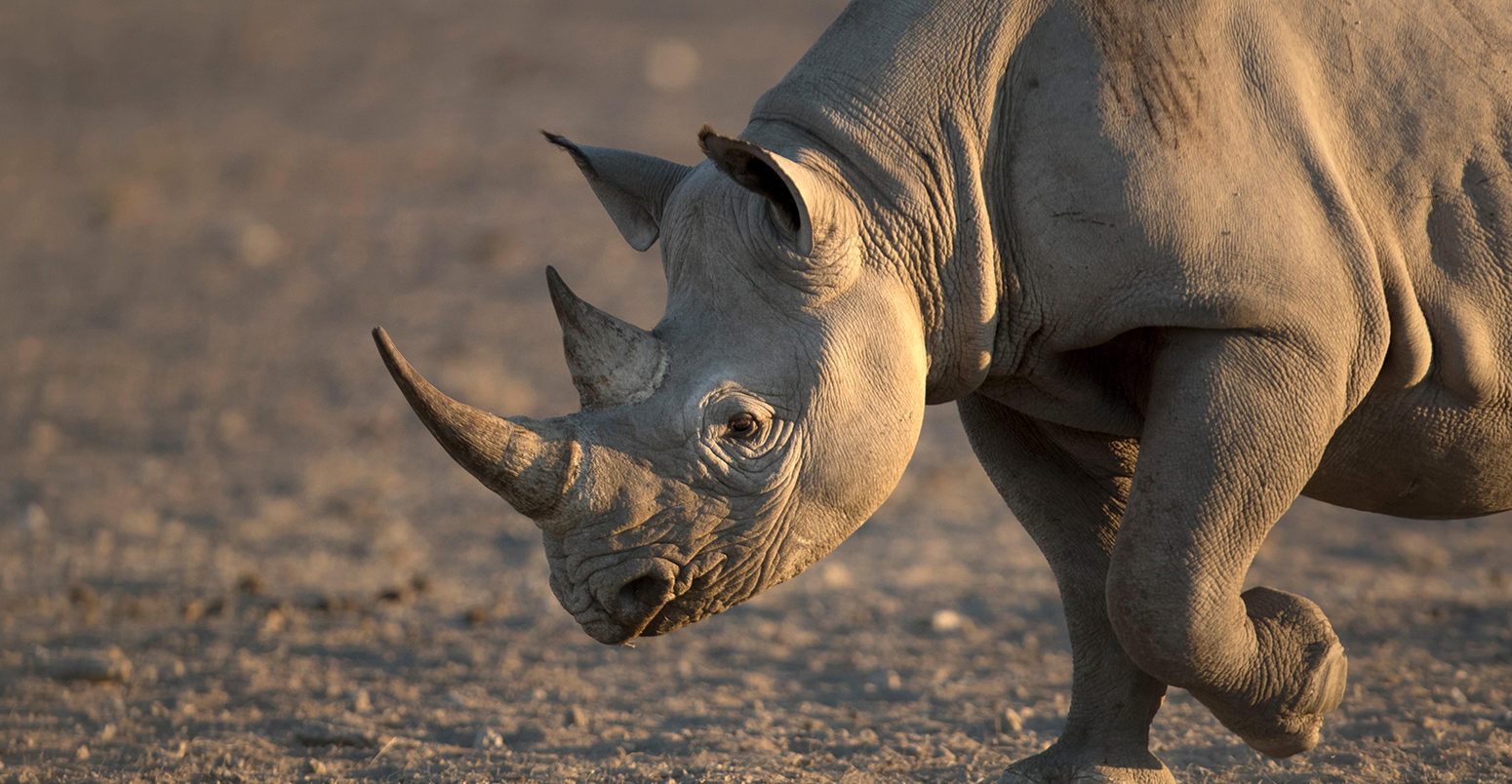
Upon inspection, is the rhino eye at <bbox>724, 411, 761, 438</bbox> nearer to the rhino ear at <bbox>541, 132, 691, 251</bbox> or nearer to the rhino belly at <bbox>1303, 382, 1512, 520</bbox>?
the rhino ear at <bbox>541, 132, 691, 251</bbox>

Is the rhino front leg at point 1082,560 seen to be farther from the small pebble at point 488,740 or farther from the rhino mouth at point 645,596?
the small pebble at point 488,740

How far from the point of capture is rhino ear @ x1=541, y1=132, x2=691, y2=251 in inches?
157

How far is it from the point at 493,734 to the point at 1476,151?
3399 mm

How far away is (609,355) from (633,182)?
651 millimetres

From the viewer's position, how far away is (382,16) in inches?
772

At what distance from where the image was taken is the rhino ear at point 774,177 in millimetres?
3332

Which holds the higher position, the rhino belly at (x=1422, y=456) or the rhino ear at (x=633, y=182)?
the rhino ear at (x=633, y=182)

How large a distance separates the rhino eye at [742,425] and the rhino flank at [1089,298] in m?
0.02

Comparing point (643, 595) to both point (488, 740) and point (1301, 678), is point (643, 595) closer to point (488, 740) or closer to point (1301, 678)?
point (1301, 678)

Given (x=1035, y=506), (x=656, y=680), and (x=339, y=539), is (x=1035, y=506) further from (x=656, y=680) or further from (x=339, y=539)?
(x=339, y=539)

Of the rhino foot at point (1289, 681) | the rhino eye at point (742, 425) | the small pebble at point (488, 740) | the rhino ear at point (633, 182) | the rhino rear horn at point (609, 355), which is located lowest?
the small pebble at point (488, 740)

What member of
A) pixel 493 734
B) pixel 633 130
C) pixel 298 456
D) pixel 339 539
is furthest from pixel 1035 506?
pixel 633 130

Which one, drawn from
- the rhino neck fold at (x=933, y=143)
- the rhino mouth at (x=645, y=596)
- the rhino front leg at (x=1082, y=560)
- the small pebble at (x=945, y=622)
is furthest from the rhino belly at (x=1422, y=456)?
the small pebble at (x=945, y=622)

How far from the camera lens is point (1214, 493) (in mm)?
3602
